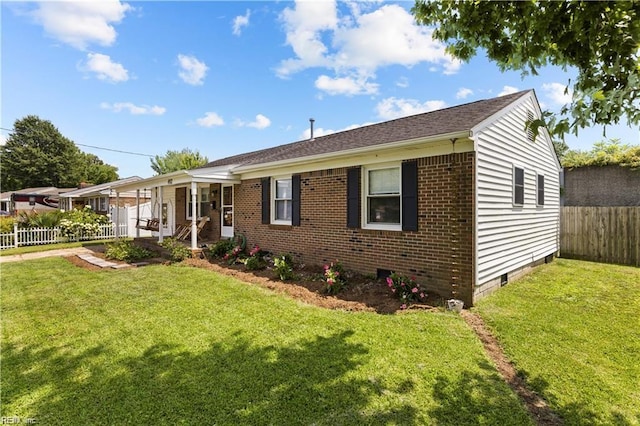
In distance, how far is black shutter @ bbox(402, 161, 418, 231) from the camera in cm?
636

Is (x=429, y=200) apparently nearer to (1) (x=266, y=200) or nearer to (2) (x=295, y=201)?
(2) (x=295, y=201)

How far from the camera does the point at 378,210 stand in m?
7.21

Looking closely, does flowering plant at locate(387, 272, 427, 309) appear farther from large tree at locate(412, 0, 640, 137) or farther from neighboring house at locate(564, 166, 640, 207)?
neighboring house at locate(564, 166, 640, 207)

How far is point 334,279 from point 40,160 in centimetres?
5626

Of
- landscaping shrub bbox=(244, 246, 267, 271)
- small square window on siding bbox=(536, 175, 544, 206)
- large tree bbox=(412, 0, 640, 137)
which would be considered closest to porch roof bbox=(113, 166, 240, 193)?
landscaping shrub bbox=(244, 246, 267, 271)

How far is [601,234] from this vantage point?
1038cm

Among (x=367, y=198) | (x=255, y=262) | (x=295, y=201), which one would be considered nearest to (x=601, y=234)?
(x=367, y=198)

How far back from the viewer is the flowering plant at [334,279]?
655 cm

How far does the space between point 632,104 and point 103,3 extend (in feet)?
33.1

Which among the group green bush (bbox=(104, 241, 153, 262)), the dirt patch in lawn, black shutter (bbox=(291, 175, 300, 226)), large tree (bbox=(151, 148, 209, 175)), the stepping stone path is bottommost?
the dirt patch in lawn

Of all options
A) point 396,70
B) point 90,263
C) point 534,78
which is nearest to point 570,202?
point 396,70

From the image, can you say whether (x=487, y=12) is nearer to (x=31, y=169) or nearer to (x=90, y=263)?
(x=90, y=263)

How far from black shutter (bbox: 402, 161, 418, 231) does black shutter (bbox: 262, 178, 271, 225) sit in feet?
15.9

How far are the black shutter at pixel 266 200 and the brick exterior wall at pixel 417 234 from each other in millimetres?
695
